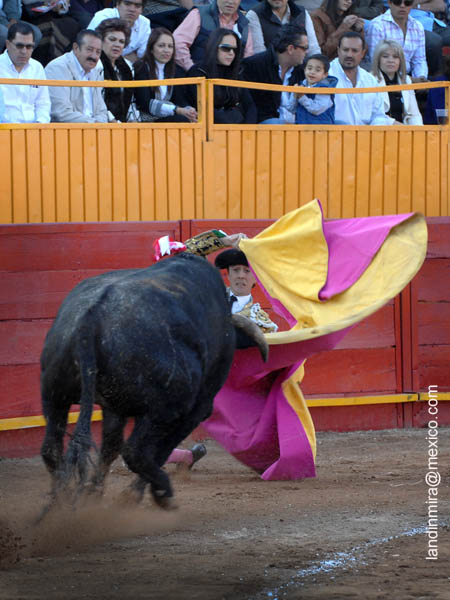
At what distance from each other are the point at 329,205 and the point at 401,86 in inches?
41.4

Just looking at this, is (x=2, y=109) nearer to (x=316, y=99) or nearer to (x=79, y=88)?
(x=79, y=88)

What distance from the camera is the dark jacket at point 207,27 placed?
8117 millimetres

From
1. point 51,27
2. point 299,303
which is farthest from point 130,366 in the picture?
point 51,27

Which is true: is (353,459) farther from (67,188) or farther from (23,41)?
(23,41)

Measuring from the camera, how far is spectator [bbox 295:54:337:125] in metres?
7.61

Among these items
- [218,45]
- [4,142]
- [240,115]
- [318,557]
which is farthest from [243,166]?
[318,557]

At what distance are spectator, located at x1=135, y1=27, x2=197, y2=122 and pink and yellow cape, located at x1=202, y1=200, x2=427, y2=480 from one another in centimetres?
207

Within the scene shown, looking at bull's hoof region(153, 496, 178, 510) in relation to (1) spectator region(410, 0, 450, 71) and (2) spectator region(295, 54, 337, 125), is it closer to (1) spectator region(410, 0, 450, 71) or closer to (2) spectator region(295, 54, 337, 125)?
(2) spectator region(295, 54, 337, 125)

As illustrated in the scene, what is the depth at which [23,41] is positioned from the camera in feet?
22.7

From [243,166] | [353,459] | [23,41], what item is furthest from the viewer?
[243,166]

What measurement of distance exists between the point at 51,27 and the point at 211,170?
1.77m

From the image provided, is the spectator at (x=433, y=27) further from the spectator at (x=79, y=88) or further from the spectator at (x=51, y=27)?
the spectator at (x=79, y=88)

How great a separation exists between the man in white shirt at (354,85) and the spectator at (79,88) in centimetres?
192

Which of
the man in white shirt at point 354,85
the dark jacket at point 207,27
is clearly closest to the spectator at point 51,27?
the dark jacket at point 207,27
